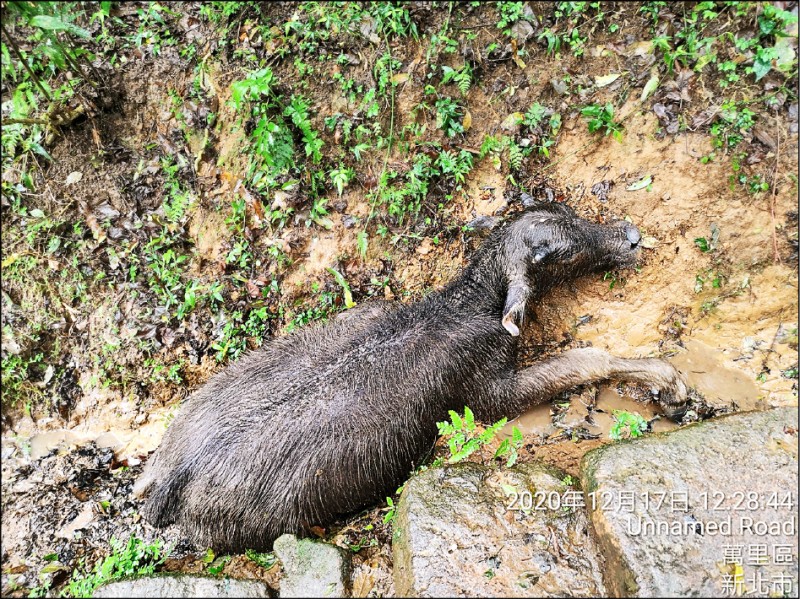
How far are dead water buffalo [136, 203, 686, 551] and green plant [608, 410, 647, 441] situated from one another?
1.58ft

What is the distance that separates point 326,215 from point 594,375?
3457 mm

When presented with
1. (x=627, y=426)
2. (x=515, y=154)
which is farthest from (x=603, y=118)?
(x=627, y=426)

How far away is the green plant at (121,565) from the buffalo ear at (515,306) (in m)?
3.79

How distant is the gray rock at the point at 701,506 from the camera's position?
2.96 meters

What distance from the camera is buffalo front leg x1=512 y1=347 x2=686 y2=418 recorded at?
461 centimetres

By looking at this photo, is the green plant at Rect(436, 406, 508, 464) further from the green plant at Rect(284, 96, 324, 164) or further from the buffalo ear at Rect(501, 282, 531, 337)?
the green plant at Rect(284, 96, 324, 164)

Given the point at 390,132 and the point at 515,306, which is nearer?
the point at 515,306

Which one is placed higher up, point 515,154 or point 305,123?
point 305,123

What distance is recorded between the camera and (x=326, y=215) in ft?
18.8

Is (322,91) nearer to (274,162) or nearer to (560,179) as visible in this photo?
(274,162)

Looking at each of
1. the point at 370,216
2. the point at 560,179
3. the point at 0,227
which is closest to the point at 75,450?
the point at 0,227

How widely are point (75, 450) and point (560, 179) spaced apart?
624 centimetres

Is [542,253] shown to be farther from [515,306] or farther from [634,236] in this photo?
[634,236]

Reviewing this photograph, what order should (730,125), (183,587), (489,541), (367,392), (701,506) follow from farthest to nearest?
(730,125) → (367,392) → (183,587) → (489,541) → (701,506)
